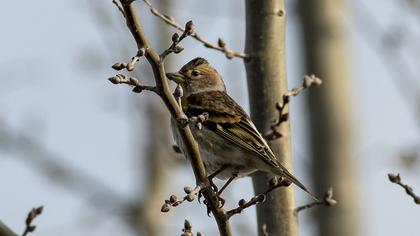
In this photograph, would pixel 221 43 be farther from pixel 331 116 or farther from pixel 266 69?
pixel 331 116

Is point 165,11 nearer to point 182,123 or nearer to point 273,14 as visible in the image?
point 273,14

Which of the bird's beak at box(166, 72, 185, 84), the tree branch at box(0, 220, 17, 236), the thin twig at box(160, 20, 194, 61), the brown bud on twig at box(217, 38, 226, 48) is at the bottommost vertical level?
the tree branch at box(0, 220, 17, 236)

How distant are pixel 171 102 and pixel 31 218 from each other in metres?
1.02

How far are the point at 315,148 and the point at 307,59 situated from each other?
103cm

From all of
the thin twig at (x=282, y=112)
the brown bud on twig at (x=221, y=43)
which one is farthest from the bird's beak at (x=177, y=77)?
the thin twig at (x=282, y=112)

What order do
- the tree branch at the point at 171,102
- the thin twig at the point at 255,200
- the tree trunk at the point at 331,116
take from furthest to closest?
the tree trunk at the point at 331,116, the thin twig at the point at 255,200, the tree branch at the point at 171,102

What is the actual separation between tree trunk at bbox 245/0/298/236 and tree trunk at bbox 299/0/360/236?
7.68 ft

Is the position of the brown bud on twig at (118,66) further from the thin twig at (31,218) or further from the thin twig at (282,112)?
the thin twig at (282,112)

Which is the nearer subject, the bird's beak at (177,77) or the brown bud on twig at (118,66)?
the brown bud on twig at (118,66)

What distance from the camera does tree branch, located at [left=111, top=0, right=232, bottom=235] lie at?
4.06 m

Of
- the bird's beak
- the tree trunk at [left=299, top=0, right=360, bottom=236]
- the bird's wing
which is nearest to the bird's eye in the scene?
the bird's beak

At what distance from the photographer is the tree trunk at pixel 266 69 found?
612 centimetres

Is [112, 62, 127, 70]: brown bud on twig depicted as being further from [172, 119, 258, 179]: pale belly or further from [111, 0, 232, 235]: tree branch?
[172, 119, 258, 179]: pale belly

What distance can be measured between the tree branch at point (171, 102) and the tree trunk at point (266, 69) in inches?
51.5
